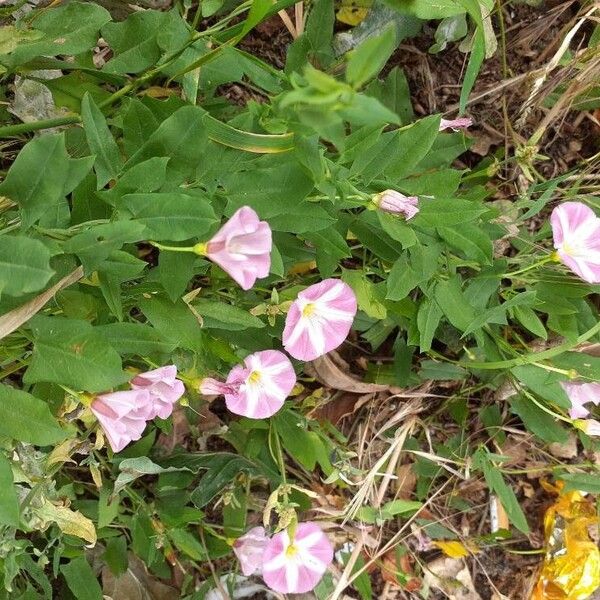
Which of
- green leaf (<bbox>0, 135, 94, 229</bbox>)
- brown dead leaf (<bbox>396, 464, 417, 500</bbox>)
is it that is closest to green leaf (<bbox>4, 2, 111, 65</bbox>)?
green leaf (<bbox>0, 135, 94, 229</bbox>)

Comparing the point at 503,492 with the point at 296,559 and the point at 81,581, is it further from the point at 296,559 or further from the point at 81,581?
the point at 81,581

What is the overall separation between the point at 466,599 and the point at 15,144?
1412mm

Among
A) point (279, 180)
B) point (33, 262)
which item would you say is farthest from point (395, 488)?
point (33, 262)

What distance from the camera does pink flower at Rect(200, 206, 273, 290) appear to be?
756 mm

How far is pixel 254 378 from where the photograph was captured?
3.81 feet

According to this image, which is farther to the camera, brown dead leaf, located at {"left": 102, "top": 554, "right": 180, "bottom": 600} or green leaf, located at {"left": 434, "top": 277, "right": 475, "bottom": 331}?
brown dead leaf, located at {"left": 102, "top": 554, "right": 180, "bottom": 600}

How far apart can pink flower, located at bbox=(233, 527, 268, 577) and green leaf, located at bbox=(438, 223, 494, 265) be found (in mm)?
715

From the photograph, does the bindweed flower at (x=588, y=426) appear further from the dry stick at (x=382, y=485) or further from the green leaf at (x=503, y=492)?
the dry stick at (x=382, y=485)

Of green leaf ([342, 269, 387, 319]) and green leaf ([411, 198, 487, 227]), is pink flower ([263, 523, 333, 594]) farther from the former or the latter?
green leaf ([411, 198, 487, 227])

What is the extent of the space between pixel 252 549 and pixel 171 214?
Result: 85 cm

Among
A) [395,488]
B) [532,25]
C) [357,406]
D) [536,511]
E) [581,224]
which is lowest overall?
[536,511]

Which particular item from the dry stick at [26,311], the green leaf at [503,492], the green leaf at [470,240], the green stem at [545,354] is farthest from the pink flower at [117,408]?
the green leaf at [503,492]

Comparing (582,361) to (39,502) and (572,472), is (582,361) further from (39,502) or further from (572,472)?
(39,502)

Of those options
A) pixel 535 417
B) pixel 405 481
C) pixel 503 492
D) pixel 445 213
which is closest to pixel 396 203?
pixel 445 213
